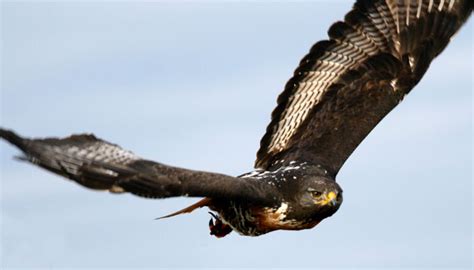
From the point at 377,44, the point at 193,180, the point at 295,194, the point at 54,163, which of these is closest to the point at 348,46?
the point at 377,44

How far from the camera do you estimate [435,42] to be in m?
18.3

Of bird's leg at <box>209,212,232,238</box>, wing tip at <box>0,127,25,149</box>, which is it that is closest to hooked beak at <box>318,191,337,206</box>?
bird's leg at <box>209,212,232,238</box>

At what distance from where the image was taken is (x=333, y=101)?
18.1m

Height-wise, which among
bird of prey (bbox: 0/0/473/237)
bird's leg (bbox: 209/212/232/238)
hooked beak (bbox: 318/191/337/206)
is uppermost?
bird of prey (bbox: 0/0/473/237)

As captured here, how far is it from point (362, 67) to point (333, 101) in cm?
75

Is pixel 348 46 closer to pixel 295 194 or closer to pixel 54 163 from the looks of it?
pixel 295 194

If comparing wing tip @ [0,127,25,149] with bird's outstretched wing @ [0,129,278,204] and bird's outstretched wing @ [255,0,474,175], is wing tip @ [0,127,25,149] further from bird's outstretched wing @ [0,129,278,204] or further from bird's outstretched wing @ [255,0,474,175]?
bird's outstretched wing @ [255,0,474,175]

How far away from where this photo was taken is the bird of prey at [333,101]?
627 inches

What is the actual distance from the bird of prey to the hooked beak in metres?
0.11

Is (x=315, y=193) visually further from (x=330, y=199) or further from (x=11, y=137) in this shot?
(x=11, y=137)

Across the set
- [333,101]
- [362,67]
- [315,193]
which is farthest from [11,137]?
[362,67]

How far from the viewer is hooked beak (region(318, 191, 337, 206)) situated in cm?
1554

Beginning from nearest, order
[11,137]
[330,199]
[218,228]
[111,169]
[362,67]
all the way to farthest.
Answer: [11,137] → [111,169] → [330,199] → [218,228] → [362,67]

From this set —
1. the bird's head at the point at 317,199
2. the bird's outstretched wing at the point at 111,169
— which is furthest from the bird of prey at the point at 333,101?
the bird's outstretched wing at the point at 111,169
